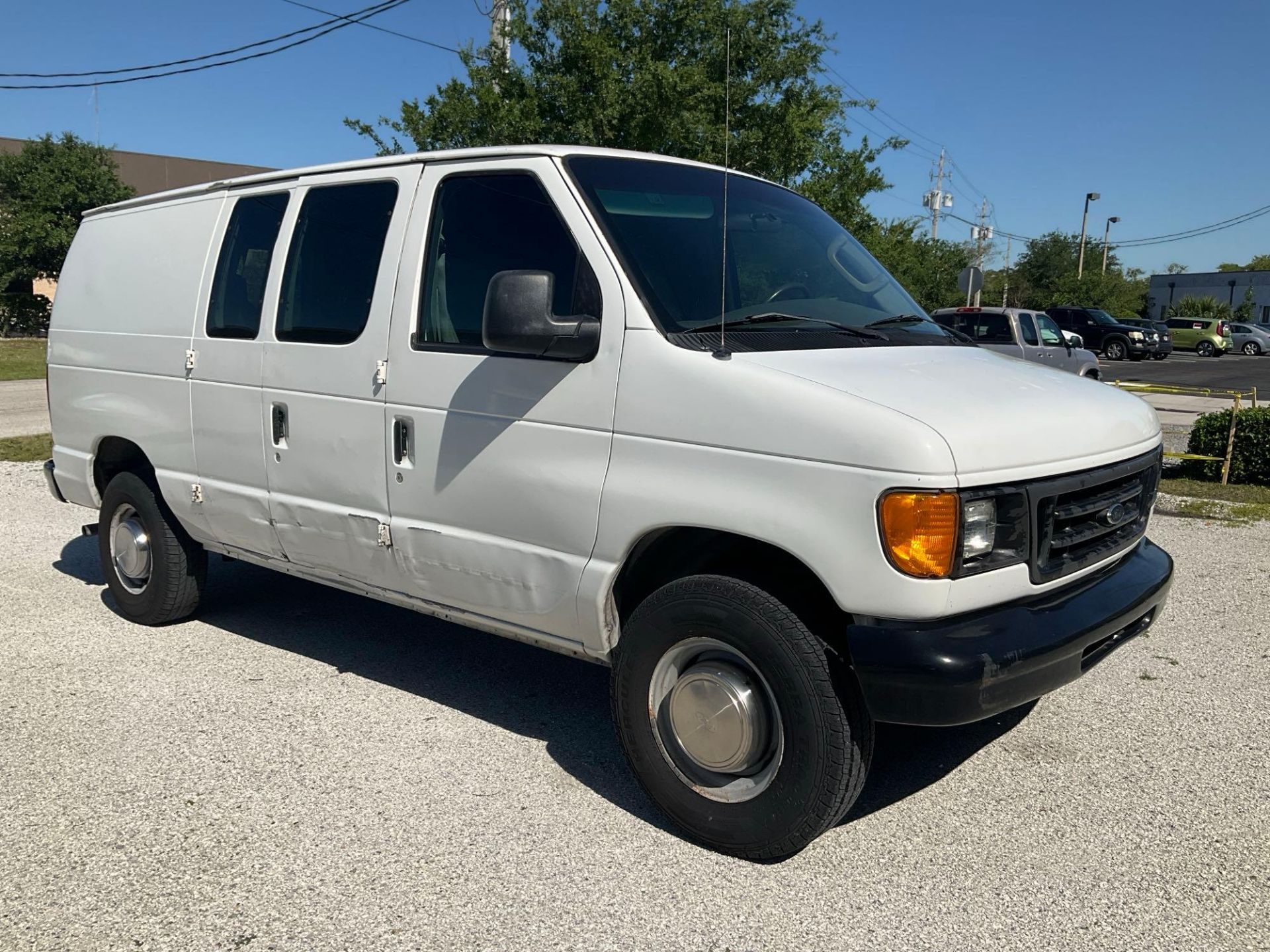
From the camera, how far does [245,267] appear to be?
4.78m

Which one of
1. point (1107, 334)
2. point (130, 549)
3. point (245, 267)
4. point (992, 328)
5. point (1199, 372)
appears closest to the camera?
point (245, 267)

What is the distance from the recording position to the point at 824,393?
2994 millimetres

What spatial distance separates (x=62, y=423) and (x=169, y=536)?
1141mm

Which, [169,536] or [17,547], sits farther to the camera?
[17,547]

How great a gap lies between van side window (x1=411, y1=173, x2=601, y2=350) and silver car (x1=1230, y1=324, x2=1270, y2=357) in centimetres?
5112

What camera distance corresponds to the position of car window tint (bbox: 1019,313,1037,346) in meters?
17.7

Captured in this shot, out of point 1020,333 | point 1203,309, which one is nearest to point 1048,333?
point 1020,333

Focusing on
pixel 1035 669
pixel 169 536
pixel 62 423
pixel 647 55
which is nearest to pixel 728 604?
pixel 1035 669

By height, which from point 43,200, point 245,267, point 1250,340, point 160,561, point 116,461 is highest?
point 43,200

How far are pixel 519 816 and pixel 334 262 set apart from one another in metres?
2.33

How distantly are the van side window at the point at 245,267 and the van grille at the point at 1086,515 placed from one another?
3.32 meters

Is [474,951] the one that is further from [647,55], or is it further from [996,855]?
[647,55]

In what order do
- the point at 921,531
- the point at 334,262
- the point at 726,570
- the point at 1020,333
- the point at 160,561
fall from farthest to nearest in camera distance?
the point at 1020,333, the point at 160,561, the point at 334,262, the point at 726,570, the point at 921,531

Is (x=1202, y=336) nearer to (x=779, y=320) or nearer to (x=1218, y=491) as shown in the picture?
(x=1218, y=491)
